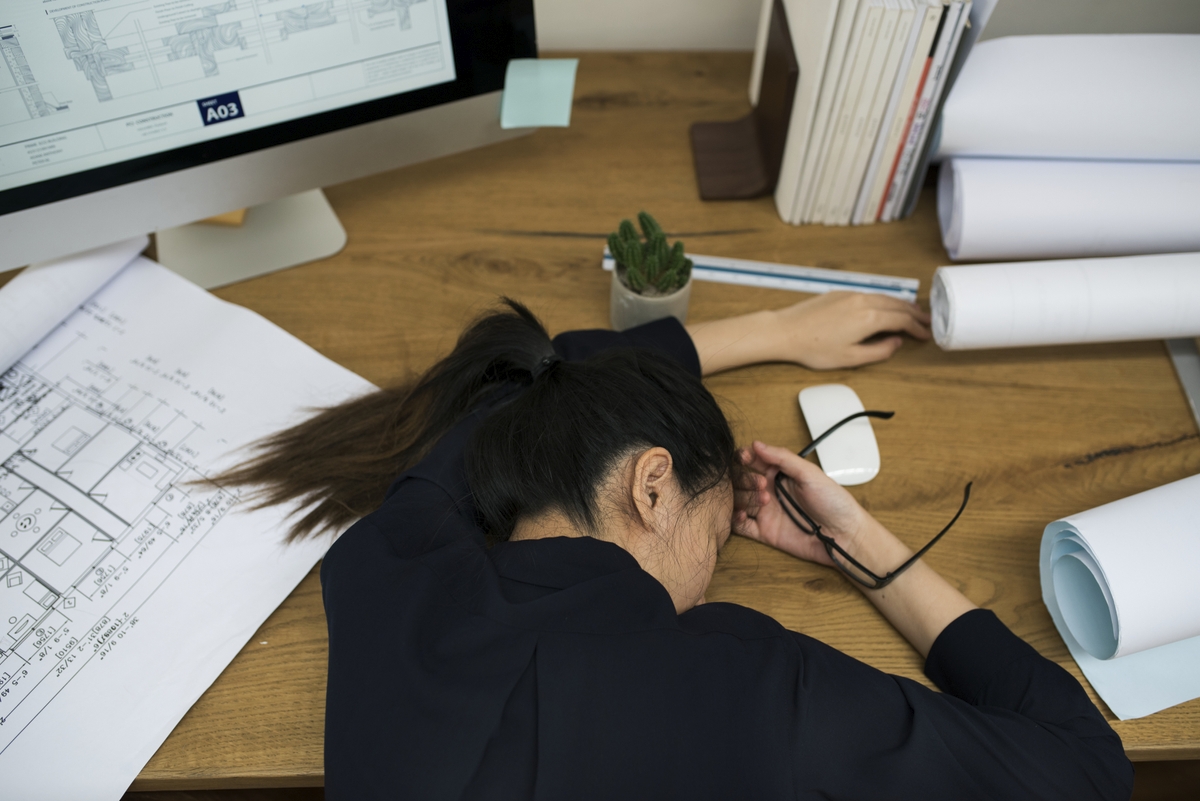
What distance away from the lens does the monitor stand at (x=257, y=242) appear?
3.12 feet

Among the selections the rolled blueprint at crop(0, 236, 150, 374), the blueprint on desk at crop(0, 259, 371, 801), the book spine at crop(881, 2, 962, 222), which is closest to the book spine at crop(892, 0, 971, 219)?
the book spine at crop(881, 2, 962, 222)

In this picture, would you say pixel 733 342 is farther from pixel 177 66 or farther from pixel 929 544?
pixel 177 66

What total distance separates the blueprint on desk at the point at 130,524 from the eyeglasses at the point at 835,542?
44 centimetres

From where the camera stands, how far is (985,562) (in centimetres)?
76

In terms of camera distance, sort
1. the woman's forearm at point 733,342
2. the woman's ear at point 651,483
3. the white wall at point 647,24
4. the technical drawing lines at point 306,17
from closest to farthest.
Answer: the woman's ear at point 651,483, the technical drawing lines at point 306,17, the woman's forearm at point 733,342, the white wall at point 647,24

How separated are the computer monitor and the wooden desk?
13 centimetres

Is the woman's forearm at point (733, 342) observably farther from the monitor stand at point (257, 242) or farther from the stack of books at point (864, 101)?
the monitor stand at point (257, 242)

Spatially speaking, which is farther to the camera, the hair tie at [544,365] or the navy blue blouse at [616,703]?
the hair tie at [544,365]

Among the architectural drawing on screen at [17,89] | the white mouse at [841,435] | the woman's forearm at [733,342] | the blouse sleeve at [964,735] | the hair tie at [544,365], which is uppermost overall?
the architectural drawing on screen at [17,89]

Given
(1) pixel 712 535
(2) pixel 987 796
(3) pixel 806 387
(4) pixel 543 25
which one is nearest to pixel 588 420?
(1) pixel 712 535

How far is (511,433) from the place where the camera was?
694 mm

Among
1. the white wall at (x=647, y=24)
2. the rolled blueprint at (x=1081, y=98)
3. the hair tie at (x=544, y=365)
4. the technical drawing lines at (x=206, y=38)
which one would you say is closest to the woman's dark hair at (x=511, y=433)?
the hair tie at (x=544, y=365)

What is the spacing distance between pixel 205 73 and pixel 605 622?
2.05 feet

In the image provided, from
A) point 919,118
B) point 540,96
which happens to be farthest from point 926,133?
→ point 540,96
